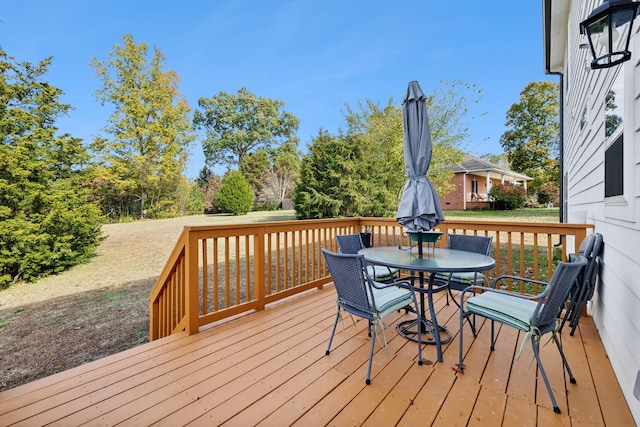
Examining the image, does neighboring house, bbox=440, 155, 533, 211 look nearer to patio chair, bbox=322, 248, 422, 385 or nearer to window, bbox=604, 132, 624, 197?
window, bbox=604, 132, 624, 197

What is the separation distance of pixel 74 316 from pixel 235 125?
24050 mm

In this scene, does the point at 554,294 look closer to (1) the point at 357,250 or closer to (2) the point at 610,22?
(2) the point at 610,22

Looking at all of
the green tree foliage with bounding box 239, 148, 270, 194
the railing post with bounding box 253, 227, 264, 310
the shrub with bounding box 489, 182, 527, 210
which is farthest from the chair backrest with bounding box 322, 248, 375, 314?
the green tree foliage with bounding box 239, 148, 270, 194

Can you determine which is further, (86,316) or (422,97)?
(86,316)

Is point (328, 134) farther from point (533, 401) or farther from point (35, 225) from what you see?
point (533, 401)

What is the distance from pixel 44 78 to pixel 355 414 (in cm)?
936

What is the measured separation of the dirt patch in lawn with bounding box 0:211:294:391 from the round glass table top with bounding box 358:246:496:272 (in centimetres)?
338

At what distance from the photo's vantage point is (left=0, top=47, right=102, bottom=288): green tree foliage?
5.99m

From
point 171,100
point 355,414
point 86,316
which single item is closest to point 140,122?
point 171,100

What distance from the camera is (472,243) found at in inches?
133

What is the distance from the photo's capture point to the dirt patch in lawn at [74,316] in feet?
11.1

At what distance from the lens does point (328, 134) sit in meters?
10.9

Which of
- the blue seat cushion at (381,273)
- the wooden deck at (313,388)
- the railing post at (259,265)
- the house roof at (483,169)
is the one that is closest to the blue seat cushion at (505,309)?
the wooden deck at (313,388)

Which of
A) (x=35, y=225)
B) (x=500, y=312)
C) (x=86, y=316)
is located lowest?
(x=86, y=316)
